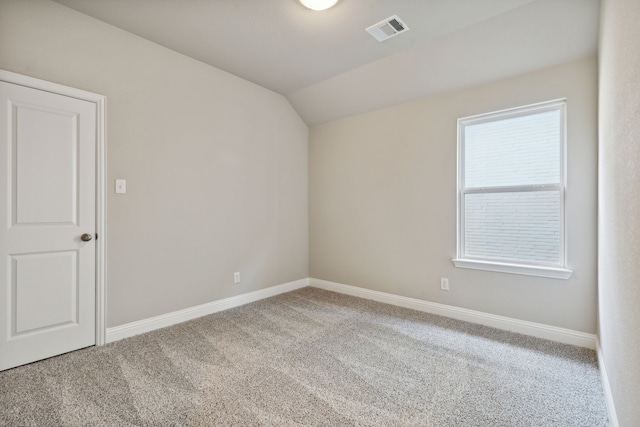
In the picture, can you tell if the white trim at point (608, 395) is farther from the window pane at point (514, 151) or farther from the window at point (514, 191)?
the window pane at point (514, 151)

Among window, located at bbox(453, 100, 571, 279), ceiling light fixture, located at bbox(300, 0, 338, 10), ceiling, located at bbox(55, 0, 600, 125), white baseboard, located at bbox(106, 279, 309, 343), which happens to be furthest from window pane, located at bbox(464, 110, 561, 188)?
white baseboard, located at bbox(106, 279, 309, 343)

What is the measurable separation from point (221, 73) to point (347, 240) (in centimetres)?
255

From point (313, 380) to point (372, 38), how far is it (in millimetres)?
2867

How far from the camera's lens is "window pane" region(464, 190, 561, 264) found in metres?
2.54

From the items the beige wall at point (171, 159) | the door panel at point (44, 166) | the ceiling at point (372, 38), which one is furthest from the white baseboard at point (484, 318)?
the door panel at point (44, 166)

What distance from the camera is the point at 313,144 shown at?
14.2ft

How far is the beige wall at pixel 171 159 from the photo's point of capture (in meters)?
2.28

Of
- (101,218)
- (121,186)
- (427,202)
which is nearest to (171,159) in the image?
(121,186)

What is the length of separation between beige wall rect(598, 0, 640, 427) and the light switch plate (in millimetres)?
3260

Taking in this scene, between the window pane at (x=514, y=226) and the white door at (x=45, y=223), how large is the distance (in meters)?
3.53

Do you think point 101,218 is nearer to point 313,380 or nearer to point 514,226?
point 313,380

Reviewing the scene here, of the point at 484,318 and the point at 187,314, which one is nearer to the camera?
the point at 484,318

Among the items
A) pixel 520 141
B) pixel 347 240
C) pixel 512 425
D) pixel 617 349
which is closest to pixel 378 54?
pixel 520 141

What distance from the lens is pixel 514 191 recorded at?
273 centimetres
